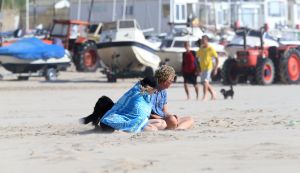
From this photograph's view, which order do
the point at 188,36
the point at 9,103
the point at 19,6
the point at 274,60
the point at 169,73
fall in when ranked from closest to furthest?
the point at 169,73, the point at 9,103, the point at 274,60, the point at 188,36, the point at 19,6

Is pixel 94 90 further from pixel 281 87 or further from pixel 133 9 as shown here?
pixel 133 9

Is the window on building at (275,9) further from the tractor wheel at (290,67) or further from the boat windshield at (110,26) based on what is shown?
the tractor wheel at (290,67)

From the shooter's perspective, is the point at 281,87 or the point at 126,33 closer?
the point at 281,87

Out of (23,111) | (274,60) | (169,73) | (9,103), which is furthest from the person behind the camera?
(274,60)

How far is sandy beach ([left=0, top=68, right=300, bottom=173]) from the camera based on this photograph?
8750mm

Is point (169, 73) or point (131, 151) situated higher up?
point (169, 73)

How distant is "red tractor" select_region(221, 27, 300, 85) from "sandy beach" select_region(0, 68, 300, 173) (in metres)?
7.61

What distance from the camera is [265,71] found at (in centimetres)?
2730

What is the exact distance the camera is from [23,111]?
17.3 meters

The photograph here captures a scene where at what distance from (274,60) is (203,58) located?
825 centimetres

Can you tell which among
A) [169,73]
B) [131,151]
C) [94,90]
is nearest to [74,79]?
[94,90]

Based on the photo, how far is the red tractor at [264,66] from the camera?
27.0m

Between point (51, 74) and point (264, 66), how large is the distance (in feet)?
24.9

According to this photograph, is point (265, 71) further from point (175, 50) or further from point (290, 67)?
Answer: point (175, 50)
